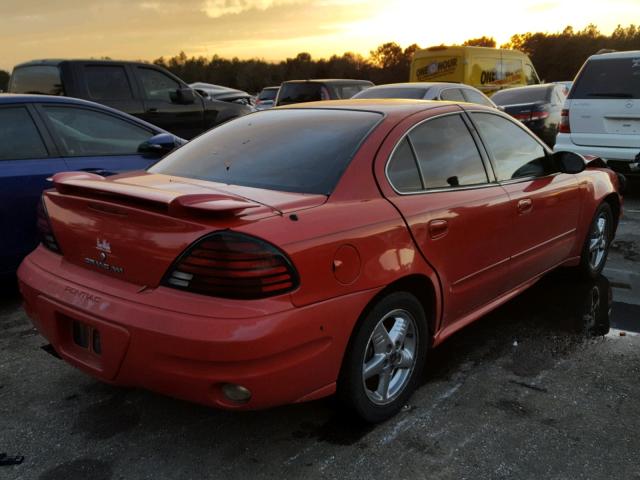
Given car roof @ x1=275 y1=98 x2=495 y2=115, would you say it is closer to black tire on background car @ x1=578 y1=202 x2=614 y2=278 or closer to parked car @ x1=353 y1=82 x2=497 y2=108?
black tire on background car @ x1=578 y1=202 x2=614 y2=278

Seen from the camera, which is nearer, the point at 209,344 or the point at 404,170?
the point at 209,344

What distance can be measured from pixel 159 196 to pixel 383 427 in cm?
146

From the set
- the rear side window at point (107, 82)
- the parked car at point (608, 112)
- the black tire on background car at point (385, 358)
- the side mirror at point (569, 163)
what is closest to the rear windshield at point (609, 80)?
the parked car at point (608, 112)

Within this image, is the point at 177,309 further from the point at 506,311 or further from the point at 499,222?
the point at 506,311

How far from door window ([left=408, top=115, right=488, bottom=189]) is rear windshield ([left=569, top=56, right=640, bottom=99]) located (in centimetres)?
526

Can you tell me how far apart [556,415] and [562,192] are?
1.73 meters

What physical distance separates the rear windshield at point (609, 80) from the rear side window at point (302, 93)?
586 cm

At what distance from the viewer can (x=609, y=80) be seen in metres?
7.86

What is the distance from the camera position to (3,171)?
418 centimetres

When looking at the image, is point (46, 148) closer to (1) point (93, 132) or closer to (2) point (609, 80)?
(1) point (93, 132)

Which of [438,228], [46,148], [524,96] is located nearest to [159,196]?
[438,228]

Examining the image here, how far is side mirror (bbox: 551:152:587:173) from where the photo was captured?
13.3 ft

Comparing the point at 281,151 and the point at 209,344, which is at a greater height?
the point at 281,151

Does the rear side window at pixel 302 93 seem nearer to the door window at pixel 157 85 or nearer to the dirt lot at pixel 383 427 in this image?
the door window at pixel 157 85
